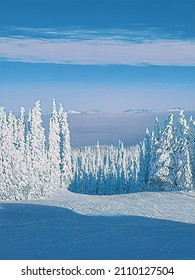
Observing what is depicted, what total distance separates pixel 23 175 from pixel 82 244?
1389 inches

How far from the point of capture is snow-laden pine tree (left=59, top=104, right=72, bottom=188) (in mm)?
61500

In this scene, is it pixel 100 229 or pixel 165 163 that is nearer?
pixel 100 229

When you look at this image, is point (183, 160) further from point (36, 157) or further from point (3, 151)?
point (3, 151)

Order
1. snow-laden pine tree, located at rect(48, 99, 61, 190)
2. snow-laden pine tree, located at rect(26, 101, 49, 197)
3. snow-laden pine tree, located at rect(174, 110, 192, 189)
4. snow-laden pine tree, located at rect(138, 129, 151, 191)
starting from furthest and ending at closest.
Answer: snow-laden pine tree, located at rect(138, 129, 151, 191) < snow-laden pine tree, located at rect(48, 99, 61, 190) < snow-laden pine tree, located at rect(26, 101, 49, 197) < snow-laden pine tree, located at rect(174, 110, 192, 189)

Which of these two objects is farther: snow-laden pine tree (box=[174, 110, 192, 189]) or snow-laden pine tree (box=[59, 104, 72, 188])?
snow-laden pine tree (box=[59, 104, 72, 188])

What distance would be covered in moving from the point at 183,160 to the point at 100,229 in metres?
27.2

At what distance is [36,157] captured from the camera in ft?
186

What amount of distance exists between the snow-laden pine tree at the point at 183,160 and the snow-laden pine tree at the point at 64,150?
60.1 ft

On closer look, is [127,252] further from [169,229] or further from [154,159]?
[154,159]

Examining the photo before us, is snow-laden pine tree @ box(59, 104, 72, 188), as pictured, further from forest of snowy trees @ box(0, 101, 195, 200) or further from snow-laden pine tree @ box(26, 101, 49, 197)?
snow-laden pine tree @ box(26, 101, 49, 197)

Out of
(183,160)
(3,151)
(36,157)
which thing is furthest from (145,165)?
(3,151)

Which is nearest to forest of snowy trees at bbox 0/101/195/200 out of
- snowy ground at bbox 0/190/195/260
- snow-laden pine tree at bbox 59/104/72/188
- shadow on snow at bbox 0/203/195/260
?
snow-laden pine tree at bbox 59/104/72/188

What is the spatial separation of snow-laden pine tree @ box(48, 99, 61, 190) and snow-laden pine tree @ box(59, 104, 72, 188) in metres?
0.75
